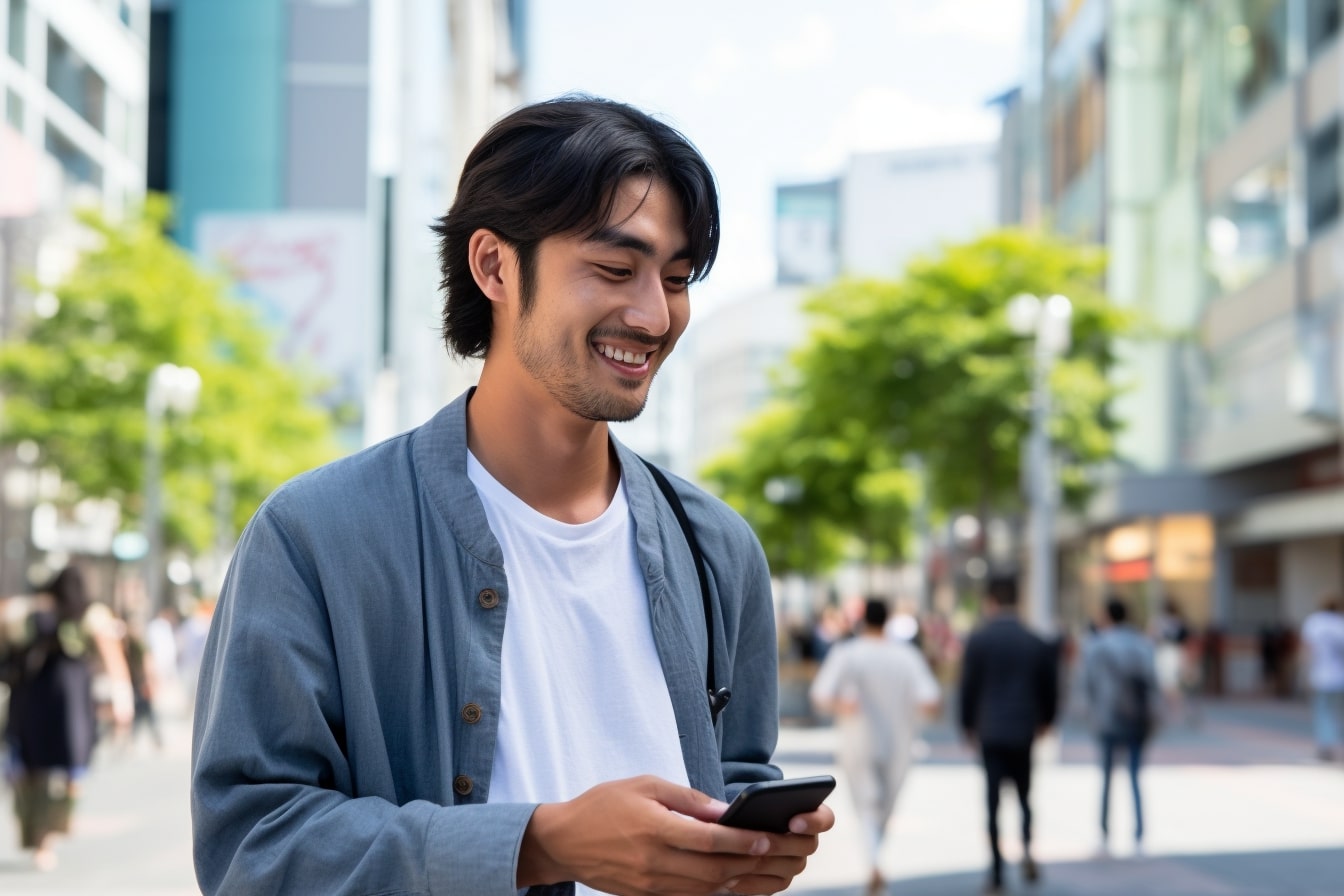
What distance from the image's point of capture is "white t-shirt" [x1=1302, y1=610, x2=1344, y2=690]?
19.6 metres

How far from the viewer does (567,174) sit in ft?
6.70

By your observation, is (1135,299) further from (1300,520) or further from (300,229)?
(300,229)

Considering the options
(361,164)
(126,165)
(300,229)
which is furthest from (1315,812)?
(361,164)

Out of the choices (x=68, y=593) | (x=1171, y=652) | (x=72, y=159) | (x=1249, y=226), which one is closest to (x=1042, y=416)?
(x=1171, y=652)

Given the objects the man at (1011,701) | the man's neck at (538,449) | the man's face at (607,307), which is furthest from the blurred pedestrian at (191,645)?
the man's face at (607,307)

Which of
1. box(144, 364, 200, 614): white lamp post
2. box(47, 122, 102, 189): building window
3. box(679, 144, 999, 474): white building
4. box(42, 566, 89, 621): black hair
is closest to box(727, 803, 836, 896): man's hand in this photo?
box(42, 566, 89, 621): black hair

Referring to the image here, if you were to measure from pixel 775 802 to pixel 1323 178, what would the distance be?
33.2 metres

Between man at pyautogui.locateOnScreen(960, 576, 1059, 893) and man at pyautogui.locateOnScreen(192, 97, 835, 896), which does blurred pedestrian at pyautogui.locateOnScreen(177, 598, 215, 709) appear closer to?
man at pyautogui.locateOnScreen(960, 576, 1059, 893)

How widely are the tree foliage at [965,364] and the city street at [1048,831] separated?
10.1m

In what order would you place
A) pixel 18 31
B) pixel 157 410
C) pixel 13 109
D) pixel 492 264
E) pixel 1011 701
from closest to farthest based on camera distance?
pixel 492 264
pixel 1011 701
pixel 157 410
pixel 13 109
pixel 18 31

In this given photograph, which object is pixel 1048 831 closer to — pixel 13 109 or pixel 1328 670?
pixel 1328 670

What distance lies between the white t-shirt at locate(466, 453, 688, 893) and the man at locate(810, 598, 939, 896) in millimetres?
8761

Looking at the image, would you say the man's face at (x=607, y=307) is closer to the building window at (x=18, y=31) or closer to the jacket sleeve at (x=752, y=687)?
the jacket sleeve at (x=752, y=687)

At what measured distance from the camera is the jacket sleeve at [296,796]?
5.84 feet
